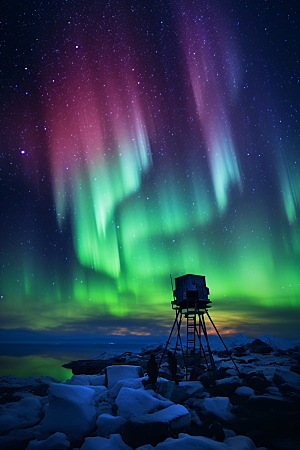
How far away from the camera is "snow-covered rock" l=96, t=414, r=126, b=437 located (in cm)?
1015

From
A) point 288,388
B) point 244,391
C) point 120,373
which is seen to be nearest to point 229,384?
point 244,391

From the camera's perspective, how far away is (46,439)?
9469 millimetres

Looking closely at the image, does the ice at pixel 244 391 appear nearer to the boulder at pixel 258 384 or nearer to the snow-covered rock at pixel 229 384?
the snow-covered rock at pixel 229 384

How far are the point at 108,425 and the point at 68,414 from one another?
5.77 ft

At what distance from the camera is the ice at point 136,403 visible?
11086 mm

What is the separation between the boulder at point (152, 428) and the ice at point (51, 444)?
215 cm

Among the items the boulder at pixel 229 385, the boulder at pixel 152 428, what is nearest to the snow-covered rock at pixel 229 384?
the boulder at pixel 229 385

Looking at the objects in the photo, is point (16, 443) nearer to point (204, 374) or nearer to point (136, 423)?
point (136, 423)

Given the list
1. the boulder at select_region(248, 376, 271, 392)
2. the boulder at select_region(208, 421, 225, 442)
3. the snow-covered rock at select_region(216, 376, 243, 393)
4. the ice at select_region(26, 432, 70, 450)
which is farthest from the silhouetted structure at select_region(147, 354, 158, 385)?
the boulder at select_region(248, 376, 271, 392)

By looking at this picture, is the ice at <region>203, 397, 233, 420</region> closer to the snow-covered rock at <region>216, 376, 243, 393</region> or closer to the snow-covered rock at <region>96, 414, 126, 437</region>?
the snow-covered rock at <region>216, 376, 243, 393</region>

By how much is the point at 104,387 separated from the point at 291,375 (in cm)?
1250

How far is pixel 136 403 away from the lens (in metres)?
11.4

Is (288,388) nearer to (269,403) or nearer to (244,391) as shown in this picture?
(244,391)

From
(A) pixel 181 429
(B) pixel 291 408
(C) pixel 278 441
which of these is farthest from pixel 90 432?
(B) pixel 291 408
